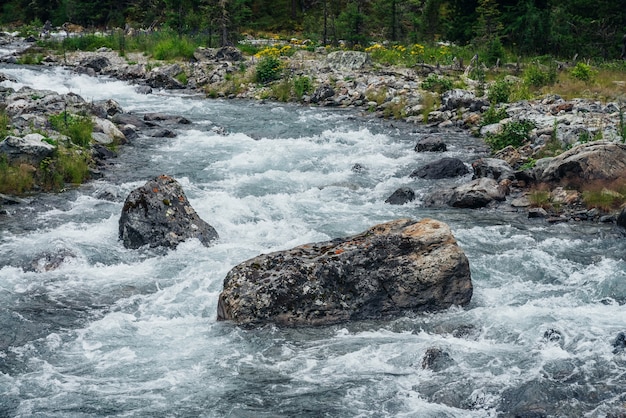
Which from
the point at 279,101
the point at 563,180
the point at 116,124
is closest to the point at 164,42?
the point at 279,101

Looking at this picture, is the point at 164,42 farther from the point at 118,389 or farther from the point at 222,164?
the point at 118,389

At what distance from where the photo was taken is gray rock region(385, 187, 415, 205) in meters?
16.5

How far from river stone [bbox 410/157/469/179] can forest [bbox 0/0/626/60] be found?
776 inches

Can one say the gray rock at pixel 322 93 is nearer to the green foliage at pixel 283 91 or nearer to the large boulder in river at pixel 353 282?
the green foliage at pixel 283 91

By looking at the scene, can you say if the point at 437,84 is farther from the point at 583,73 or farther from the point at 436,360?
the point at 436,360

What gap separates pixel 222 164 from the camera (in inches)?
782

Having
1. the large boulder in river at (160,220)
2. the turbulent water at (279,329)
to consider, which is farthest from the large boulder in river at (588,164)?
the large boulder in river at (160,220)

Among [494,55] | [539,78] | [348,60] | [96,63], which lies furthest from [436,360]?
[96,63]

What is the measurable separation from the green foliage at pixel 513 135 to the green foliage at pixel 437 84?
8403 mm

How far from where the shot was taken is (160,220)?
43.1 feet

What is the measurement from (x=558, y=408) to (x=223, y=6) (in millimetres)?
41059

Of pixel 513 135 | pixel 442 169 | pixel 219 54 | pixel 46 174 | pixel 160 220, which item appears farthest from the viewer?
pixel 219 54

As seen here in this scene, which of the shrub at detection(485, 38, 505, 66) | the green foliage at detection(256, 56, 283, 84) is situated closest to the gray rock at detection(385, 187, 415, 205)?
the green foliage at detection(256, 56, 283, 84)

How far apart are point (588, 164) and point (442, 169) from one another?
3.94 metres
